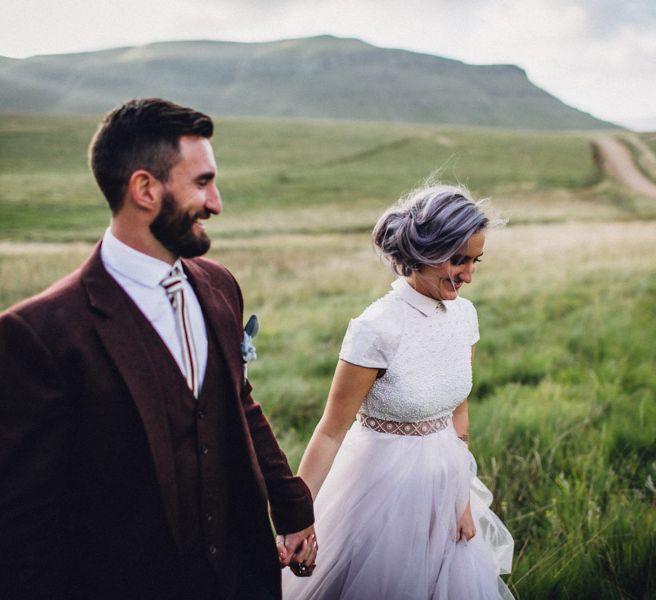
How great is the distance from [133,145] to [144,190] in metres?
0.13

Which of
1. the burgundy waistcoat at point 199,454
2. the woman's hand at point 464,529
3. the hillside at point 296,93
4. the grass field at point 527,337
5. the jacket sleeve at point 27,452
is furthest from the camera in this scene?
the hillside at point 296,93

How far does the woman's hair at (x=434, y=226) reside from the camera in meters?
2.20

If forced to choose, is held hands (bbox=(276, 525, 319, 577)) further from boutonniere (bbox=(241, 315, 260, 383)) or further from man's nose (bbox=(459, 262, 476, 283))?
man's nose (bbox=(459, 262, 476, 283))

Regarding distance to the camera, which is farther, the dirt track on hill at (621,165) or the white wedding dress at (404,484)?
the dirt track on hill at (621,165)

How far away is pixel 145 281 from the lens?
1684 mm

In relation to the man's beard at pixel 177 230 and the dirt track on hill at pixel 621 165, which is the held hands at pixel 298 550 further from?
the dirt track on hill at pixel 621 165

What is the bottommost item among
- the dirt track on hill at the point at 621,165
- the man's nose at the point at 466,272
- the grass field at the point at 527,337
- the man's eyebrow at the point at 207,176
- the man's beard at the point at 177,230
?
the grass field at the point at 527,337

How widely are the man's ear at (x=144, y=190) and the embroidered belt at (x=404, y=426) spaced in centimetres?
137

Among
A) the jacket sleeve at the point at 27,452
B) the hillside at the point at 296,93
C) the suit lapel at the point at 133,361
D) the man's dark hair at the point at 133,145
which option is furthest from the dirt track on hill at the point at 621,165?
the hillside at the point at 296,93

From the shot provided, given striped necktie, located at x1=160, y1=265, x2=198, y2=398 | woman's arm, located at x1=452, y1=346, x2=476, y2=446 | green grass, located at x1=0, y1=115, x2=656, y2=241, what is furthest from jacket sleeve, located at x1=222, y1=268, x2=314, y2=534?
green grass, located at x1=0, y1=115, x2=656, y2=241

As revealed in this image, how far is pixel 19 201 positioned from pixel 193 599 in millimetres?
27922

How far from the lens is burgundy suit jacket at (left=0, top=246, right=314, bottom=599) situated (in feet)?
4.86

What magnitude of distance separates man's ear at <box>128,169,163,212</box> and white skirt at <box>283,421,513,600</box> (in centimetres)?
142

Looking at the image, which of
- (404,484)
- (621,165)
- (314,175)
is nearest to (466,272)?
(404,484)
